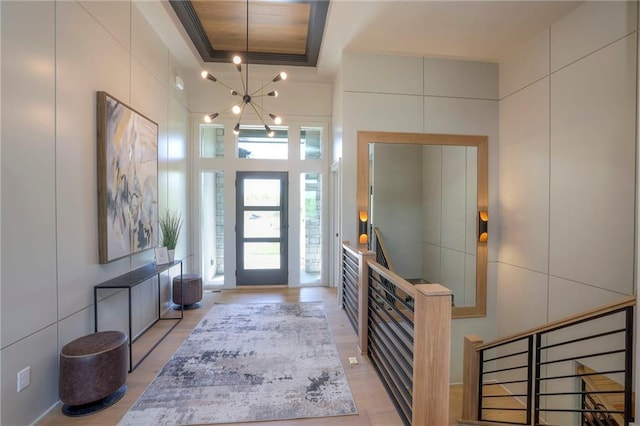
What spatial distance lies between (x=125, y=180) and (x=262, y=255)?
274cm

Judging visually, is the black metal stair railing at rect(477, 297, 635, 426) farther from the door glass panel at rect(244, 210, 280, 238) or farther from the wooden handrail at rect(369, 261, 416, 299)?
the door glass panel at rect(244, 210, 280, 238)

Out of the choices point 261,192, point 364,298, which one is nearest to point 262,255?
point 261,192

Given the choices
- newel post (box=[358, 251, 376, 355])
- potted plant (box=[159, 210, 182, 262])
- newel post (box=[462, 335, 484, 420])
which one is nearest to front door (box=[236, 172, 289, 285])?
potted plant (box=[159, 210, 182, 262])

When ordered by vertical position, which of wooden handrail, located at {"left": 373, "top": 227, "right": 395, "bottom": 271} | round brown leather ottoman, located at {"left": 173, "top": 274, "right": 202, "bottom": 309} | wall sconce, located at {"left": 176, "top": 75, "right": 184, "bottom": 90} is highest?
wall sconce, located at {"left": 176, "top": 75, "right": 184, "bottom": 90}

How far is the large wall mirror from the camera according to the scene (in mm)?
4113

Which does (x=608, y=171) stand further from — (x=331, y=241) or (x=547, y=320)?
(x=331, y=241)

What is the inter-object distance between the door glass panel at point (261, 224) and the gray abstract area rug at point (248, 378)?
6.32 ft

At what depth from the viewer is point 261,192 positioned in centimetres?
510

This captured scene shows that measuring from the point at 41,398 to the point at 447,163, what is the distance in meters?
5.04

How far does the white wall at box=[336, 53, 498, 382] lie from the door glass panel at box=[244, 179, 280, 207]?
66.7 inches

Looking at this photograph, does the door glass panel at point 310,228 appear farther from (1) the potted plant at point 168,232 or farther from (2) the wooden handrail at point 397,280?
(2) the wooden handrail at point 397,280

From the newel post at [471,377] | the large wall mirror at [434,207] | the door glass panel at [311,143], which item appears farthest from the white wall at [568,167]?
the door glass panel at [311,143]

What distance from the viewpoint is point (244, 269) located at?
509cm

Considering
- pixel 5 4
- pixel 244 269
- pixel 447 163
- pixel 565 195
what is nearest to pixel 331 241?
pixel 244 269
